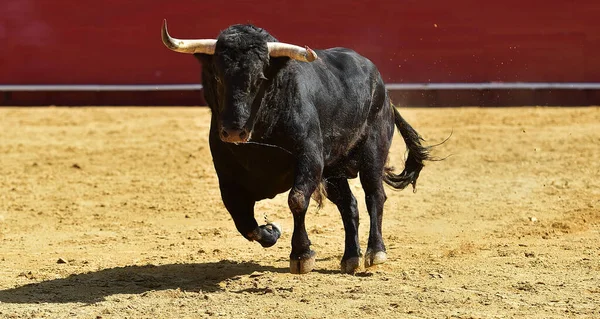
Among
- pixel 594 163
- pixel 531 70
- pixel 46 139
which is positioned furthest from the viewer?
pixel 531 70

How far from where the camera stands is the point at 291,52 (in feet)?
14.2

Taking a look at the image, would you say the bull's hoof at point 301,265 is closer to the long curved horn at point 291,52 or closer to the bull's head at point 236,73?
the bull's head at point 236,73

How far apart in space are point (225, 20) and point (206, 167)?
342cm

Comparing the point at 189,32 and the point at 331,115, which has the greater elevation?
the point at 331,115

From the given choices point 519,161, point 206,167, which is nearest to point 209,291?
point 206,167

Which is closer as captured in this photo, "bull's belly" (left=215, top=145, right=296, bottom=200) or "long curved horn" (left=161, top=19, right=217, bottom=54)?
"long curved horn" (left=161, top=19, right=217, bottom=54)

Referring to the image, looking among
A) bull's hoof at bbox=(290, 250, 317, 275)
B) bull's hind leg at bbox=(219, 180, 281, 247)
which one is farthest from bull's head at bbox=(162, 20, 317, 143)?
bull's hoof at bbox=(290, 250, 317, 275)

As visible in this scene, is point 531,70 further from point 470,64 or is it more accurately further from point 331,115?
point 331,115

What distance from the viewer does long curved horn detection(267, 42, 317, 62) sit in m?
4.32

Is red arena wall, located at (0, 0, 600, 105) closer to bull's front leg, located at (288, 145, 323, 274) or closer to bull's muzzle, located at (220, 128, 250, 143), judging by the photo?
bull's front leg, located at (288, 145, 323, 274)

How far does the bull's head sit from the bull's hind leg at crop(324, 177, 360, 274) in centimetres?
89

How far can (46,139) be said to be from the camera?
31.3 feet

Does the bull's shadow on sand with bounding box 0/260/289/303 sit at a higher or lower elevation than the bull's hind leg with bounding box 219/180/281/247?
lower

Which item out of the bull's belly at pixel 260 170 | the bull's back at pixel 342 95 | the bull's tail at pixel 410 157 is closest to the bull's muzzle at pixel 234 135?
the bull's belly at pixel 260 170
